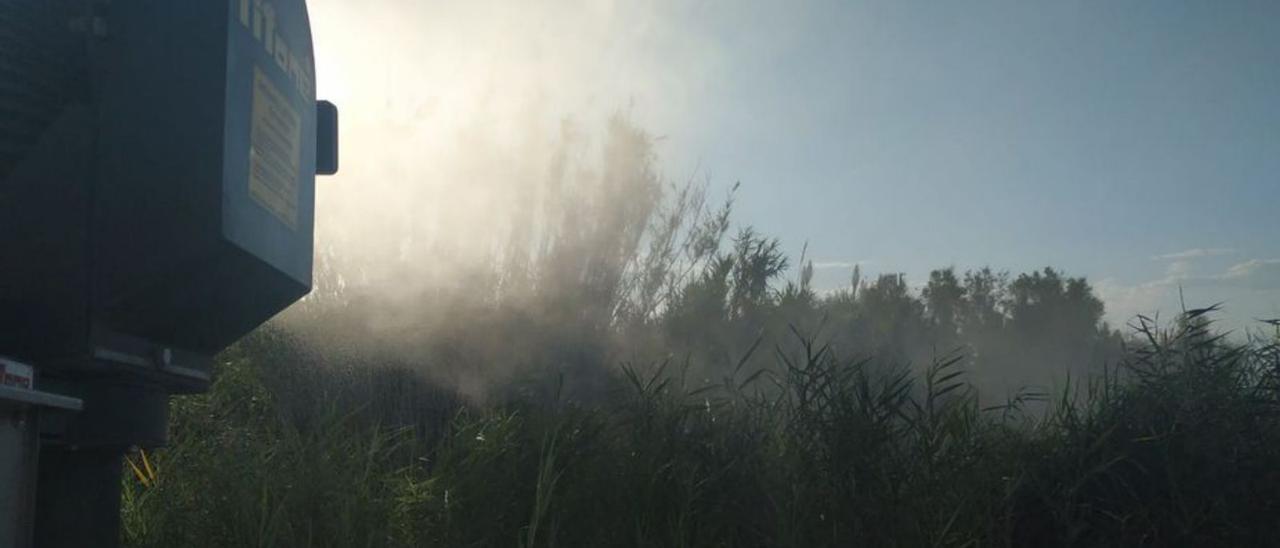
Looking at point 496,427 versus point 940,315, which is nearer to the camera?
point 496,427

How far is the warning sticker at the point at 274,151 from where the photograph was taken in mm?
2807

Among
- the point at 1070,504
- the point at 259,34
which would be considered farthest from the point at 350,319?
the point at 259,34

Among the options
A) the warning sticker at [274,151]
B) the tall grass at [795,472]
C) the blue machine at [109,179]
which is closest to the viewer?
the blue machine at [109,179]

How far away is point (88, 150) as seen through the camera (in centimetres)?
257

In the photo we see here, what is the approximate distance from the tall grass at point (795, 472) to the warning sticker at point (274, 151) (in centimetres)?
272

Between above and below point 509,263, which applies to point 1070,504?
below

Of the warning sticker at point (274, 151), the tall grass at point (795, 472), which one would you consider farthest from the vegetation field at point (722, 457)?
the warning sticker at point (274, 151)

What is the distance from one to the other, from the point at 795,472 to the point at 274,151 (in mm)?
3729

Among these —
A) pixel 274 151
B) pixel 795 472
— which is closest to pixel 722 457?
pixel 795 472

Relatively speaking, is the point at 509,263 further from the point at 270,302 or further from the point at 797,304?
the point at 270,302

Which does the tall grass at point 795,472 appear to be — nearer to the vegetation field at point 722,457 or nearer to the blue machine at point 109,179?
the vegetation field at point 722,457

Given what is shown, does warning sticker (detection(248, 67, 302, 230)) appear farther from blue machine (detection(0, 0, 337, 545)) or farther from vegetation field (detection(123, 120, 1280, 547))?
vegetation field (detection(123, 120, 1280, 547))

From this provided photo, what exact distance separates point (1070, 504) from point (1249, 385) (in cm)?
150

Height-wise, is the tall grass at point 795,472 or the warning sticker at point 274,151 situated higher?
the warning sticker at point 274,151
